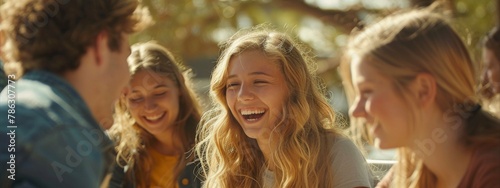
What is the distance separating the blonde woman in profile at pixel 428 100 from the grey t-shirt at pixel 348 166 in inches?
26.1

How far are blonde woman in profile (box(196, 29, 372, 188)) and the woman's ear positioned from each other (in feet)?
2.60

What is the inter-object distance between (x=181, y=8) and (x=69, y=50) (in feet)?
21.1

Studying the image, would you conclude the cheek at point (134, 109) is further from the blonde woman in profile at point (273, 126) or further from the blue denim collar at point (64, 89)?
the blue denim collar at point (64, 89)

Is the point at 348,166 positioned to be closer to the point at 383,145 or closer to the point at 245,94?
the point at 245,94

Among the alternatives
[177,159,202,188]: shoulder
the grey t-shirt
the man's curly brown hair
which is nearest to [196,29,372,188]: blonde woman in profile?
the grey t-shirt

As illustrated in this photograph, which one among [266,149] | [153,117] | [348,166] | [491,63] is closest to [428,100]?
[348,166]

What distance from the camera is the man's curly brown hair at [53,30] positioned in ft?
5.86

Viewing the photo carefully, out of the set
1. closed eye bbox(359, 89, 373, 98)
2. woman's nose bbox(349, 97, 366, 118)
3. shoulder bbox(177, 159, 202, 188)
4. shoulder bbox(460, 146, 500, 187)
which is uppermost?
shoulder bbox(177, 159, 202, 188)

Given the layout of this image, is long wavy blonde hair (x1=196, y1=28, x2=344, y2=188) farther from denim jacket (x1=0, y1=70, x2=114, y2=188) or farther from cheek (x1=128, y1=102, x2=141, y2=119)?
denim jacket (x1=0, y1=70, x2=114, y2=188)

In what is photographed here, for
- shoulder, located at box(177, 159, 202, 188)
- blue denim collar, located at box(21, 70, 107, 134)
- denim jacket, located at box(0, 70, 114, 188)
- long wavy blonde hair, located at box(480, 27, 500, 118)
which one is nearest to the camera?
denim jacket, located at box(0, 70, 114, 188)

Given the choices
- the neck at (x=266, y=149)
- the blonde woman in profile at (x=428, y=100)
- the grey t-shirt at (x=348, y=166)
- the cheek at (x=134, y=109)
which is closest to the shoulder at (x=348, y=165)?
the grey t-shirt at (x=348, y=166)

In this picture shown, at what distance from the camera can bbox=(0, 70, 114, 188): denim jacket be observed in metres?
1.54

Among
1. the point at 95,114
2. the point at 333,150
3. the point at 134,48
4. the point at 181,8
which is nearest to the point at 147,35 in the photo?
the point at 181,8

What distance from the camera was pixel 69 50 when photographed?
1788mm
